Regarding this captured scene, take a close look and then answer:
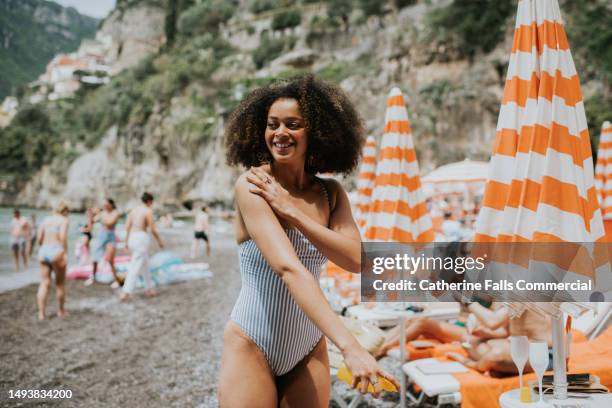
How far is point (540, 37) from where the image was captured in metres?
2.67

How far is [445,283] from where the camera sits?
3066 millimetres

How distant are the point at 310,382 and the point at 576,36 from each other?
3021 centimetres

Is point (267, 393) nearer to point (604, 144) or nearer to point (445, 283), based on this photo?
point (445, 283)

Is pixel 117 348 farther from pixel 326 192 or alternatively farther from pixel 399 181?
pixel 326 192

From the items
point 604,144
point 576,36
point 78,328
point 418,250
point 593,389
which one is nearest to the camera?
point 593,389

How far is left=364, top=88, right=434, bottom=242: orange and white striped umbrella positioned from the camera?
176 inches

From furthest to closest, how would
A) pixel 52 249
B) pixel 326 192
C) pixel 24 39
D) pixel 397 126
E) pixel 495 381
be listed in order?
pixel 24 39, pixel 52 249, pixel 397 126, pixel 495 381, pixel 326 192

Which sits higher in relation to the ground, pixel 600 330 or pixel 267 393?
pixel 267 393

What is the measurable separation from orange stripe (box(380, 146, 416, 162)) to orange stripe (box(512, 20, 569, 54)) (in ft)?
6.31

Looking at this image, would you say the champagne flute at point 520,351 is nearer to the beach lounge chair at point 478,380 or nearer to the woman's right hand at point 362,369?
the beach lounge chair at point 478,380

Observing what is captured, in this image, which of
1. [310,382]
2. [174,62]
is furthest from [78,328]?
[174,62]

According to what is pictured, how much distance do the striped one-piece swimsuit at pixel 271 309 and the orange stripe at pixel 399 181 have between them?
306 centimetres

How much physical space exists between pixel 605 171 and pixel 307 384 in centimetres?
828

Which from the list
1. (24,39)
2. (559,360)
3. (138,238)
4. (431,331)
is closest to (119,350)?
(138,238)
